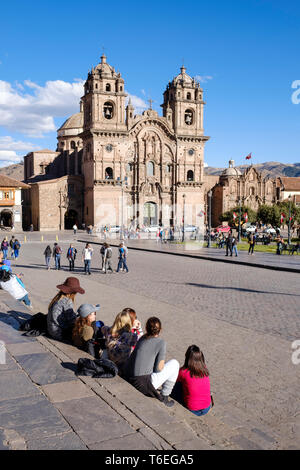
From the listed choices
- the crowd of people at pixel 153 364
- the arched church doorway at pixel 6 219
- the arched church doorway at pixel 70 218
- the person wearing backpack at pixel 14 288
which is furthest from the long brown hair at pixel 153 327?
the arched church doorway at pixel 6 219

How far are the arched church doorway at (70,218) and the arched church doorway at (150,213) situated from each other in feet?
31.8

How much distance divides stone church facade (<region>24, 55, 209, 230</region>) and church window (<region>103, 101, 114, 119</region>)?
0.44ft

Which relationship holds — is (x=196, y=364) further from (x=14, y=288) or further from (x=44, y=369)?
(x=14, y=288)

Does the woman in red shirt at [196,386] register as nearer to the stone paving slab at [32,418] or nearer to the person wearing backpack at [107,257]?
the stone paving slab at [32,418]

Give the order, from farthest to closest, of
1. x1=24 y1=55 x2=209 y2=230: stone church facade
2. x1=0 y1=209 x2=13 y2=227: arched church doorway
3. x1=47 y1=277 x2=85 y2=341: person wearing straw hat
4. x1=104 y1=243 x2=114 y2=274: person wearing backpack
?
x1=0 y1=209 x2=13 y2=227: arched church doorway
x1=24 y1=55 x2=209 y2=230: stone church facade
x1=104 y1=243 x2=114 y2=274: person wearing backpack
x1=47 y1=277 x2=85 y2=341: person wearing straw hat

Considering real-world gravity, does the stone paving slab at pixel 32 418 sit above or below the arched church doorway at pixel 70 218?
below

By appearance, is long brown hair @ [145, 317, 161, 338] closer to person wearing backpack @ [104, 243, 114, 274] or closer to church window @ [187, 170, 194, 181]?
person wearing backpack @ [104, 243, 114, 274]

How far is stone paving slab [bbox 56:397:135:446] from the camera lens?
4039 mm

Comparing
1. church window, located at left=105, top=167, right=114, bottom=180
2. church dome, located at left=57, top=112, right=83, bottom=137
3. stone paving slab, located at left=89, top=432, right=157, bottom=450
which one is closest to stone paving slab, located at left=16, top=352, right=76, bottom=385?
stone paving slab, located at left=89, top=432, right=157, bottom=450

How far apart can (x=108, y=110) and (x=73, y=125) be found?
14.2 m

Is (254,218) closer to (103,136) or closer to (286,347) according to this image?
(103,136)

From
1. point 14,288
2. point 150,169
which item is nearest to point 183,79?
point 150,169

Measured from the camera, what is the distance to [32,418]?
4.33 m

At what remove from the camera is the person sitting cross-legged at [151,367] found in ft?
17.6
